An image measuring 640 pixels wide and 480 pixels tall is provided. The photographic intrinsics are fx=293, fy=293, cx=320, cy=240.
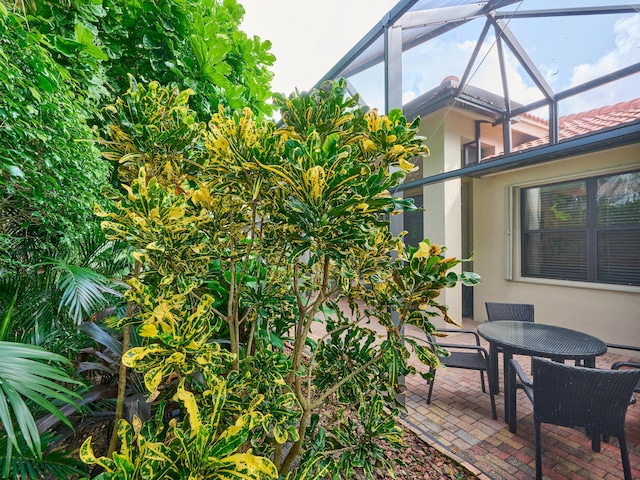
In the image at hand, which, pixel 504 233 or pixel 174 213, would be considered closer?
pixel 174 213

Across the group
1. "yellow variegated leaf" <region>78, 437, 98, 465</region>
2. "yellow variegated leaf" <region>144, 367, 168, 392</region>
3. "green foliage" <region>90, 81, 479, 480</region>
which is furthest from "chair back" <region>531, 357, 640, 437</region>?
"yellow variegated leaf" <region>78, 437, 98, 465</region>

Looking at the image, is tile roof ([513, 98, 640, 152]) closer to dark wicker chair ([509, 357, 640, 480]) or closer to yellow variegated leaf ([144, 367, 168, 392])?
dark wicker chair ([509, 357, 640, 480])

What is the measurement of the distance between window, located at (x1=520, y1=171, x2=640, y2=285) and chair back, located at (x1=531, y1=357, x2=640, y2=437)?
299cm

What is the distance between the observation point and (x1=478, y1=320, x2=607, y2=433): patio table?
2.15 m

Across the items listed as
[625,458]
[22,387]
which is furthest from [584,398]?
[22,387]

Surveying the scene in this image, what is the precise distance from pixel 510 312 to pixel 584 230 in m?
2.06

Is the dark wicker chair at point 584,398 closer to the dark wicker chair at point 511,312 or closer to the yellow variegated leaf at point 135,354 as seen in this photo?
the dark wicker chair at point 511,312

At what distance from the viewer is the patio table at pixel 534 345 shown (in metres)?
2.15

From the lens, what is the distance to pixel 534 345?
7.50 feet

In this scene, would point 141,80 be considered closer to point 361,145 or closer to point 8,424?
point 361,145

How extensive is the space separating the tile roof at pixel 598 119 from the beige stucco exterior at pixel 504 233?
3.48ft

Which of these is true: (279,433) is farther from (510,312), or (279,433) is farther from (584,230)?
(584,230)

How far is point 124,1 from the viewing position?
6.16 feet

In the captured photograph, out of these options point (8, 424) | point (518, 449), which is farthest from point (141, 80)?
point (518, 449)
